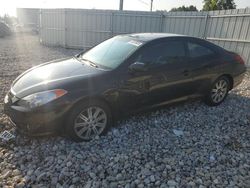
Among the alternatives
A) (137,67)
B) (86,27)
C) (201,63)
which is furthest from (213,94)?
(86,27)

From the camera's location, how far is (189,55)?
170 inches

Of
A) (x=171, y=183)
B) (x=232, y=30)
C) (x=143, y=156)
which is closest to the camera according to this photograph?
(x=171, y=183)

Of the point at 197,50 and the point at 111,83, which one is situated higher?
the point at 197,50

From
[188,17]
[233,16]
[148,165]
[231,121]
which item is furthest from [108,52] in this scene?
Answer: [188,17]

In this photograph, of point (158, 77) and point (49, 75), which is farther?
point (158, 77)

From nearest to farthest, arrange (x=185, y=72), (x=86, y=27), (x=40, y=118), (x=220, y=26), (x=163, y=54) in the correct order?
1. (x=40, y=118)
2. (x=163, y=54)
3. (x=185, y=72)
4. (x=220, y=26)
5. (x=86, y=27)

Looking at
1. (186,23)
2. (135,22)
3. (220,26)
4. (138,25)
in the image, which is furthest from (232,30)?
(135,22)

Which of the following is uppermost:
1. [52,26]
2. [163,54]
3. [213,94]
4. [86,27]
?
[163,54]

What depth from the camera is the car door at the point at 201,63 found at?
434 cm

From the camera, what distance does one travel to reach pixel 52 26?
45.6ft

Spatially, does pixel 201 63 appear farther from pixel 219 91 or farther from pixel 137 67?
pixel 137 67

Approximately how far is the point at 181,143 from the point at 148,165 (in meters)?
0.81

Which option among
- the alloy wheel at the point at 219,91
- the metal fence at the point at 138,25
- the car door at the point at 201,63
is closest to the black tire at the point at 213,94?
the alloy wheel at the point at 219,91

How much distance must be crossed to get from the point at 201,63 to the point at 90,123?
7.90 ft
